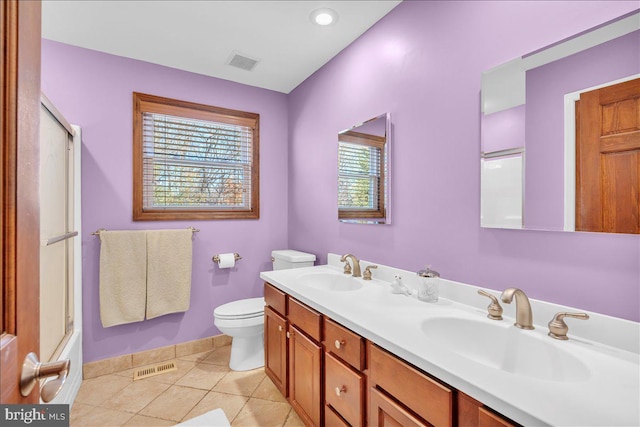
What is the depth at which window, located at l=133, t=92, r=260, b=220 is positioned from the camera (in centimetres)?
239

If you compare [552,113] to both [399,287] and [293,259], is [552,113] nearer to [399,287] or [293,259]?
[399,287]

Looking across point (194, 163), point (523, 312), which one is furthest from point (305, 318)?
point (194, 163)

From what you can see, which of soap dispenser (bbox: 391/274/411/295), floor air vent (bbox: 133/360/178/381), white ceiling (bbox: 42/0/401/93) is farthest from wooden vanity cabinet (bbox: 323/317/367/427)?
white ceiling (bbox: 42/0/401/93)

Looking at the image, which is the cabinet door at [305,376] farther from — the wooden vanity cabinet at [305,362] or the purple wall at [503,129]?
the purple wall at [503,129]

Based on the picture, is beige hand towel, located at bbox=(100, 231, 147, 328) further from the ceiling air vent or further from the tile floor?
the ceiling air vent

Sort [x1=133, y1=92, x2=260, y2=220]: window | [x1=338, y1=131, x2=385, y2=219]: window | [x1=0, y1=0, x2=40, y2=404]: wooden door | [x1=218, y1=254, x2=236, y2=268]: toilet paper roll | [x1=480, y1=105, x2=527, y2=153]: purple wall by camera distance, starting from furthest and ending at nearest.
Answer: [x1=218, y1=254, x2=236, y2=268]: toilet paper roll < [x1=133, y1=92, x2=260, y2=220]: window < [x1=338, y1=131, x2=385, y2=219]: window < [x1=480, y1=105, x2=527, y2=153]: purple wall < [x1=0, y1=0, x2=40, y2=404]: wooden door

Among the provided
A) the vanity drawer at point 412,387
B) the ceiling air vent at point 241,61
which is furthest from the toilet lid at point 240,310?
the ceiling air vent at point 241,61

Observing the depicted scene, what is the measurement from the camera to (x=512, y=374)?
76cm

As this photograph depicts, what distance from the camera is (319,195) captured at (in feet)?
8.17

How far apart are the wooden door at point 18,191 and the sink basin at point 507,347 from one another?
1036 mm

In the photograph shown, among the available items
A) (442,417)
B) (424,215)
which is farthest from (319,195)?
(442,417)

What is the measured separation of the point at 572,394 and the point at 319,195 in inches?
77.9

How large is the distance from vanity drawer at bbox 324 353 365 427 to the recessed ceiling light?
1.94 metres

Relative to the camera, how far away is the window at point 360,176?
189cm
